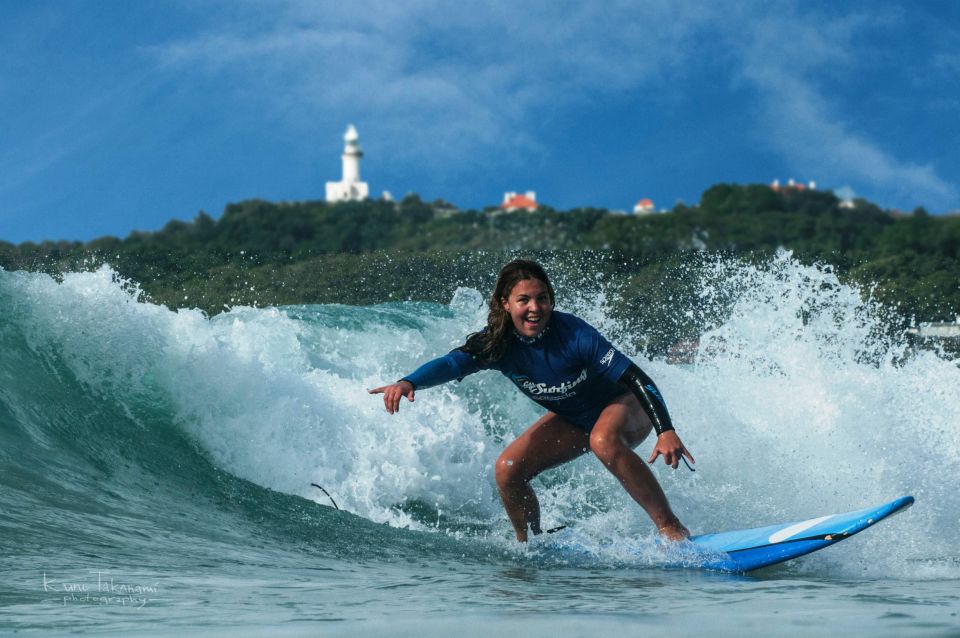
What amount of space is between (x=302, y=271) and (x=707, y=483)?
10.1 metres

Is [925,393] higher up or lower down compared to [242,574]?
higher up

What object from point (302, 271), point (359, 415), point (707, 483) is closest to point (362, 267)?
point (302, 271)

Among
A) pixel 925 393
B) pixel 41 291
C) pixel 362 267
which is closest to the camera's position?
pixel 41 291

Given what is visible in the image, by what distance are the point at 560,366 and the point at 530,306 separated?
330mm

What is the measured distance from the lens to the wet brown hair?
531cm

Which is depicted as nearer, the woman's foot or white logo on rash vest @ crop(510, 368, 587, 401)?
the woman's foot

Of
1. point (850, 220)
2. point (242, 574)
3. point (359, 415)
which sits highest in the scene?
point (850, 220)

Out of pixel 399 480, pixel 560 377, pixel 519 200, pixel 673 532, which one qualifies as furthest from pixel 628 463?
pixel 519 200

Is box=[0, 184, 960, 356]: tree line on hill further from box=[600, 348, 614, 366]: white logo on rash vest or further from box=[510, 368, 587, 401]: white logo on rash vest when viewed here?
box=[600, 348, 614, 366]: white logo on rash vest

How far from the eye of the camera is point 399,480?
297 inches

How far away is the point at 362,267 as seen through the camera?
1653cm

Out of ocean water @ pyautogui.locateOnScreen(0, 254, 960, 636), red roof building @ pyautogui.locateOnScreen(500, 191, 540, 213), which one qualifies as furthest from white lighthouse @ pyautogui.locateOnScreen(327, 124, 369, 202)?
ocean water @ pyautogui.locateOnScreen(0, 254, 960, 636)

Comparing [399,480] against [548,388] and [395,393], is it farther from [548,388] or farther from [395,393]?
[395,393]

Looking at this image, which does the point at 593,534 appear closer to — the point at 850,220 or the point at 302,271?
the point at 302,271
